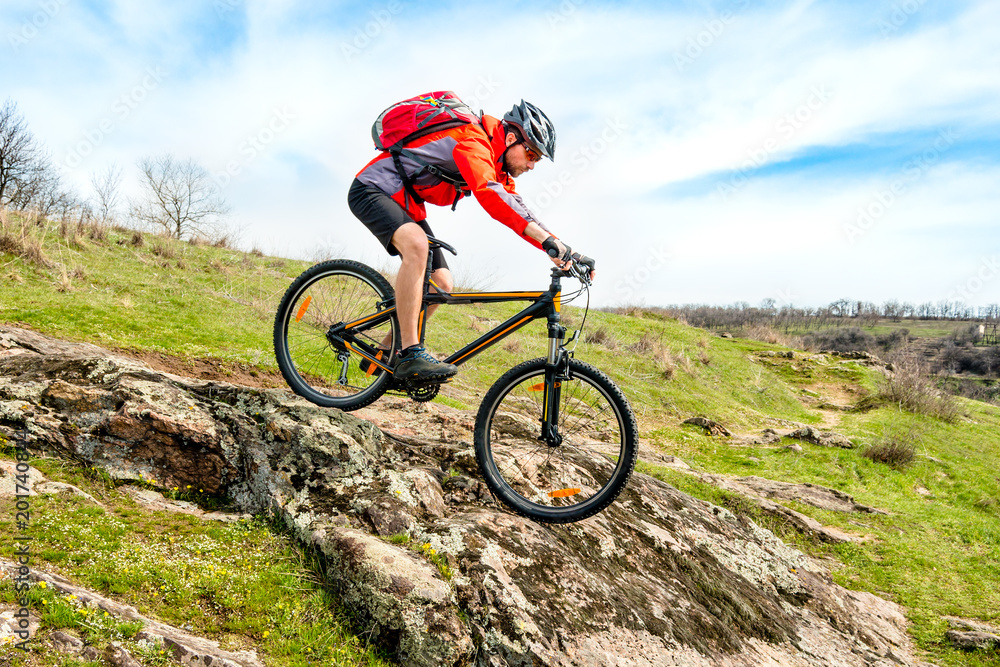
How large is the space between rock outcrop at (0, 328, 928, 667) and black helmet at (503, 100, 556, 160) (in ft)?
7.99

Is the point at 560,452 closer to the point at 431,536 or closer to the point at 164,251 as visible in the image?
the point at 431,536

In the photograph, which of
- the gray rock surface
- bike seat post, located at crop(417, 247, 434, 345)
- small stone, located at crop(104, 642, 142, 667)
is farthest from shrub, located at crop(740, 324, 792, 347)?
small stone, located at crop(104, 642, 142, 667)

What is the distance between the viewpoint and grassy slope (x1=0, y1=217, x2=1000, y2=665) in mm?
7254

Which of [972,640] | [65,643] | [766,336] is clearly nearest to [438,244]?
[65,643]

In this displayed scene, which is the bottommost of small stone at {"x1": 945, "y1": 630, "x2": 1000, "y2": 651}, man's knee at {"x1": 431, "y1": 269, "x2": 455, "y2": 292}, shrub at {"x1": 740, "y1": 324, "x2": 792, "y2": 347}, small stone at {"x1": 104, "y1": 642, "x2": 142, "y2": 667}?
small stone at {"x1": 945, "y1": 630, "x2": 1000, "y2": 651}

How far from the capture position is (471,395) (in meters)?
10.3

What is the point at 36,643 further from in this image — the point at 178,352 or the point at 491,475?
the point at 178,352

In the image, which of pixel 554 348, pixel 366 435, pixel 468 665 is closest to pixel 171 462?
pixel 366 435

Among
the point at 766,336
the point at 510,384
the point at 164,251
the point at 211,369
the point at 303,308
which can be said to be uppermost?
the point at 766,336

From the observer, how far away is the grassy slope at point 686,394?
23.8 feet

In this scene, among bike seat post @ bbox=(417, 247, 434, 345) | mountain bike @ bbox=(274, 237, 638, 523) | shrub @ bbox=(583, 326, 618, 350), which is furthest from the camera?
shrub @ bbox=(583, 326, 618, 350)

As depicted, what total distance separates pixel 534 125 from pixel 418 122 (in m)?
0.83

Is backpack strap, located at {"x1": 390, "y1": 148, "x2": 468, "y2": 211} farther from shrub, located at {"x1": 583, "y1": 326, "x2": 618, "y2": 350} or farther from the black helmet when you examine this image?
shrub, located at {"x1": 583, "y1": 326, "x2": 618, "y2": 350}

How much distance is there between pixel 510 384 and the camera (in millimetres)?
3799
